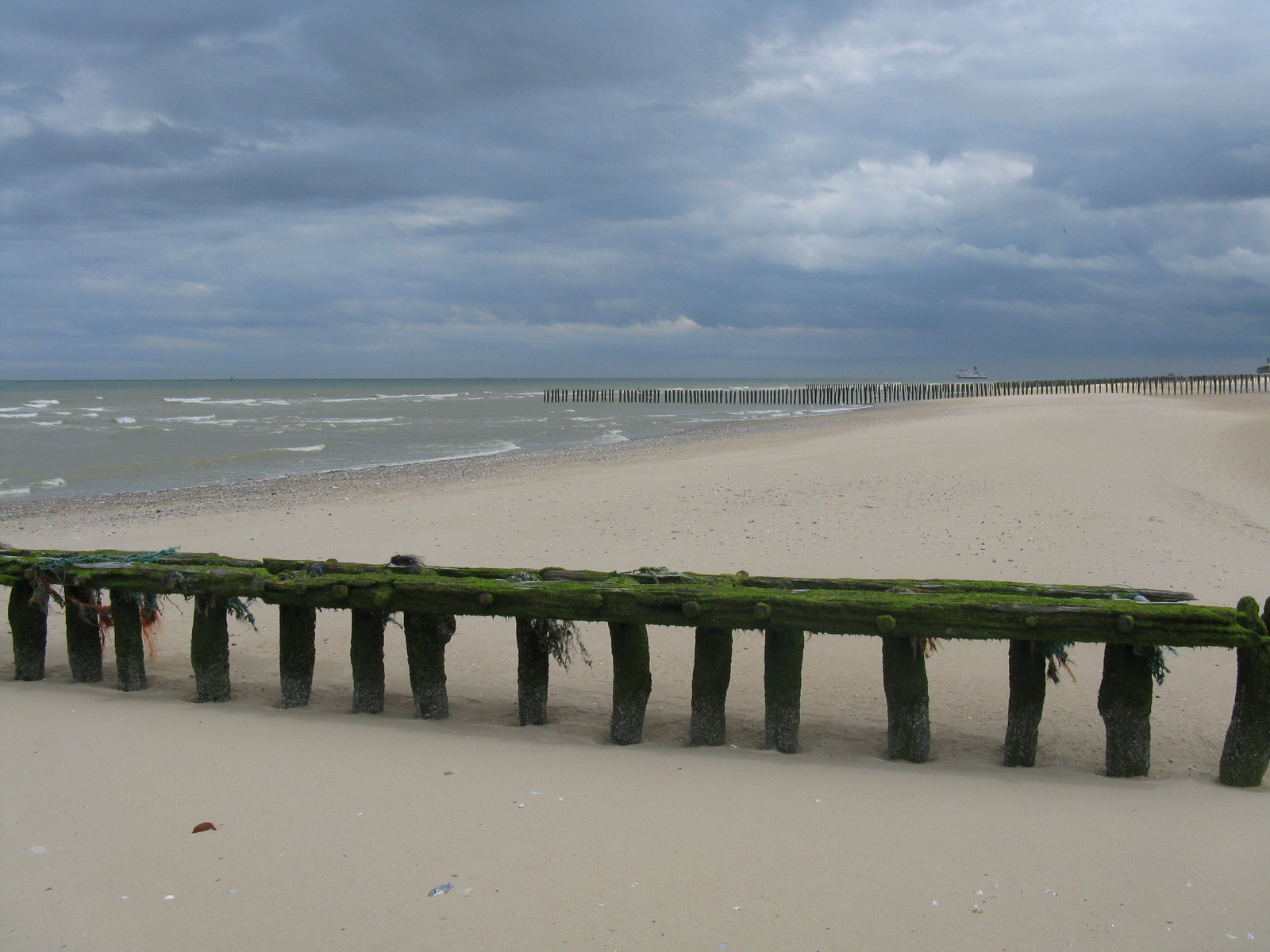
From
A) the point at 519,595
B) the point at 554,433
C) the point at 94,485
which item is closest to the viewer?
the point at 519,595

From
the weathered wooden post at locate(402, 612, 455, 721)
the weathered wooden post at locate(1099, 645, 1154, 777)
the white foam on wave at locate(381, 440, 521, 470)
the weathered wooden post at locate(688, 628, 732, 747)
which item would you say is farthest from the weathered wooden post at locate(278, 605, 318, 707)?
the white foam on wave at locate(381, 440, 521, 470)

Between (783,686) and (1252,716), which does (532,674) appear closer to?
(783,686)

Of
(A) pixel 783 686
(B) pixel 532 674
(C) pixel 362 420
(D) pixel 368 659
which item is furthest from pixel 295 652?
(C) pixel 362 420

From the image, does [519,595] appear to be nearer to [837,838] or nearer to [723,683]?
[723,683]

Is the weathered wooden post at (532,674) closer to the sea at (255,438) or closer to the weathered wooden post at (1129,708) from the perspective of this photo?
the weathered wooden post at (1129,708)

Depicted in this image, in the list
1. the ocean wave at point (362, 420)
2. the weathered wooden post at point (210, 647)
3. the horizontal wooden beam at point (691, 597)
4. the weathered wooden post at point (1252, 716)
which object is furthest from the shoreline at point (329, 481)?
the ocean wave at point (362, 420)

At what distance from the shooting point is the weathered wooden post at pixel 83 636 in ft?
21.1

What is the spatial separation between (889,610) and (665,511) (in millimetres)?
7980

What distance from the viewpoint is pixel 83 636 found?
6.58 meters

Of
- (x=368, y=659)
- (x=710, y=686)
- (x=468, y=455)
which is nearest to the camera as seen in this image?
(x=710, y=686)

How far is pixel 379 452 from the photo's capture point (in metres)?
29.0

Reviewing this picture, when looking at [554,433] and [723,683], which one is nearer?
[723,683]

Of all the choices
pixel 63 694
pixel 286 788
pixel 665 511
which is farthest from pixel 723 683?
pixel 665 511

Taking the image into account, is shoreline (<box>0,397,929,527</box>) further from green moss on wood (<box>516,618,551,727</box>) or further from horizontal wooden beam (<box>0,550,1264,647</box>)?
green moss on wood (<box>516,618,551,727</box>)
